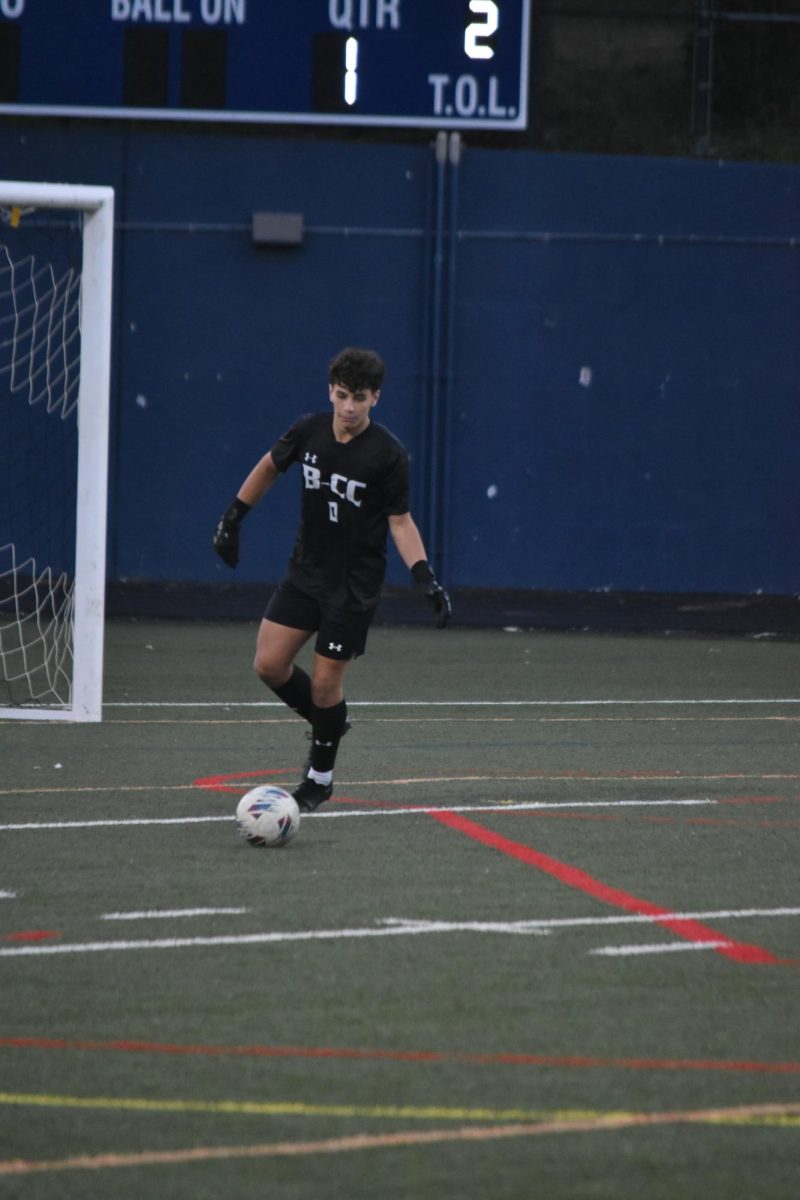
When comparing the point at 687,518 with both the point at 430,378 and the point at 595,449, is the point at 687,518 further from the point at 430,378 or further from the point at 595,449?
the point at 430,378

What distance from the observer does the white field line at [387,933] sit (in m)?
5.37

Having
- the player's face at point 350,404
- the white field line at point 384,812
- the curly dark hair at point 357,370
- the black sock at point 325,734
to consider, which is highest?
the curly dark hair at point 357,370

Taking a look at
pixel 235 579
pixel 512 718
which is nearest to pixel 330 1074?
pixel 512 718

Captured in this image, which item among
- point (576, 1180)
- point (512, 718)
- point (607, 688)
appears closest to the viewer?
point (576, 1180)

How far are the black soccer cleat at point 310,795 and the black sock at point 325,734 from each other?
0.07 meters

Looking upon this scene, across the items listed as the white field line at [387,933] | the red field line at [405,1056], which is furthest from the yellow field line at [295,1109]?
the white field line at [387,933]

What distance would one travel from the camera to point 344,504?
7.61 meters

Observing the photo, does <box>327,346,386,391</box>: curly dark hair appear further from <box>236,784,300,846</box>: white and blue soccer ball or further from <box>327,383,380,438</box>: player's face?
<box>236,784,300,846</box>: white and blue soccer ball

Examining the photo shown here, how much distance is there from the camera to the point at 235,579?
738 inches

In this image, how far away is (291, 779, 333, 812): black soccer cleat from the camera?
7727mm

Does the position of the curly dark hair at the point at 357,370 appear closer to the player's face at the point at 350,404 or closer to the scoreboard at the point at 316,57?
the player's face at the point at 350,404

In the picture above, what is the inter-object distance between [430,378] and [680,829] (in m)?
11.5

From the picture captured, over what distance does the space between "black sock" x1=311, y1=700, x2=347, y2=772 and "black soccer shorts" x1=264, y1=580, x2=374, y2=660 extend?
0.24 m

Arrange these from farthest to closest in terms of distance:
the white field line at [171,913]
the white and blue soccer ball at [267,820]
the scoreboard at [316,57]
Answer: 1. the scoreboard at [316,57]
2. the white and blue soccer ball at [267,820]
3. the white field line at [171,913]
